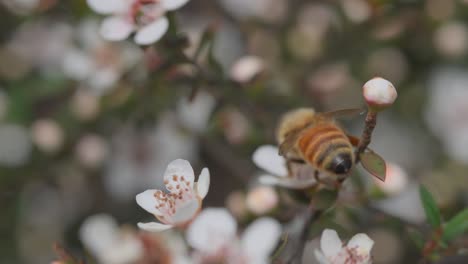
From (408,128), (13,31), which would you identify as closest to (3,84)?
(13,31)

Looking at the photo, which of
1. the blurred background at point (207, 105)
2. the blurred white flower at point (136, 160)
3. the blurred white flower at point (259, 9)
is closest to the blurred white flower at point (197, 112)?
the blurred background at point (207, 105)

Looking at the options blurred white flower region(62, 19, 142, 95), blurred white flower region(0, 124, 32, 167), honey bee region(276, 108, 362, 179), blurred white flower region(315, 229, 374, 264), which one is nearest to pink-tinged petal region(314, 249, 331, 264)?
blurred white flower region(315, 229, 374, 264)

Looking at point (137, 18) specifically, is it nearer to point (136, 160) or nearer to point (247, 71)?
point (247, 71)

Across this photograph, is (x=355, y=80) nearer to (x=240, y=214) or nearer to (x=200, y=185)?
(x=240, y=214)

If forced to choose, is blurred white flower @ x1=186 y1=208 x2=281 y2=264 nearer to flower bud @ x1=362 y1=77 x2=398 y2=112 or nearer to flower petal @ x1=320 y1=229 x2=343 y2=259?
flower petal @ x1=320 y1=229 x2=343 y2=259

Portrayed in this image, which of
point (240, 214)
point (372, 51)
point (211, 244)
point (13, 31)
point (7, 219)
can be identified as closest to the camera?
point (211, 244)

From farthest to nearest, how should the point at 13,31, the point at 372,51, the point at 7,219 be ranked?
1. the point at 13,31
2. the point at 7,219
3. the point at 372,51

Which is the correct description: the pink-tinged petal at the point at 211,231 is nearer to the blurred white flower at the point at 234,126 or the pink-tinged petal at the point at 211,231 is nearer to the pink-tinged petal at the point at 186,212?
the pink-tinged petal at the point at 186,212
